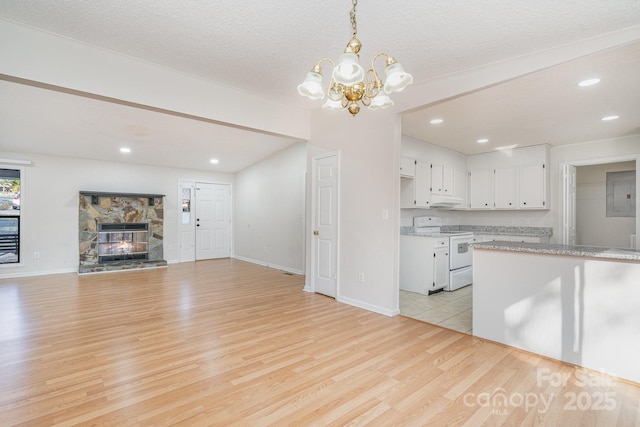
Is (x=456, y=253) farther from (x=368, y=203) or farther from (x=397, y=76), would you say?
(x=397, y=76)

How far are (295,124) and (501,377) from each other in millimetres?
3901

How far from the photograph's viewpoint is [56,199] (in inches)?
252

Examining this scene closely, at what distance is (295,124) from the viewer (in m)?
4.64

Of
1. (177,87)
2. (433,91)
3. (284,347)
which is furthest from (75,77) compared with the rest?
(433,91)

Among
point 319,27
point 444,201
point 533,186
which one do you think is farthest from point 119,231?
point 533,186

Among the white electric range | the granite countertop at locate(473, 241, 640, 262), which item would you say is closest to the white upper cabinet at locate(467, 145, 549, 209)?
the white electric range

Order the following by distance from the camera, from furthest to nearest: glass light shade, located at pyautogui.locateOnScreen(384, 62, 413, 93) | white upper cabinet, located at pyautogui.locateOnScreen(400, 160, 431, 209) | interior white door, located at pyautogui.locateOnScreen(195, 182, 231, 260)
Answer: interior white door, located at pyautogui.locateOnScreen(195, 182, 231, 260), white upper cabinet, located at pyautogui.locateOnScreen(400, 160, 431, 209), glass light shade, located at pyautogui.locateOnScreen(384, 62, 413, 93)

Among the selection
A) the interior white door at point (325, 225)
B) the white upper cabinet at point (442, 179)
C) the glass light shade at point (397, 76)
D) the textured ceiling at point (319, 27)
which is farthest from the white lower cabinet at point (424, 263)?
the glass light shade at point (397, 76)

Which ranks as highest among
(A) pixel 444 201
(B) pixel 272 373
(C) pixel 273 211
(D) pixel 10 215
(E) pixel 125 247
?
(A) pixel 444 201

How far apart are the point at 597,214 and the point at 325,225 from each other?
564 cm

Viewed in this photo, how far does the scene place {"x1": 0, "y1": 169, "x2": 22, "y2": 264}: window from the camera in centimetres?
598

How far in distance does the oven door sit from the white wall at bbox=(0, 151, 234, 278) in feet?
23.2

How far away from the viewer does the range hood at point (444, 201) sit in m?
5.57

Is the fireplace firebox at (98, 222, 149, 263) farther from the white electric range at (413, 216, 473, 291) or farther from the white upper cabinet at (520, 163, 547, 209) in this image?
the white upper cabinet at (520, 163, 547, 209)
